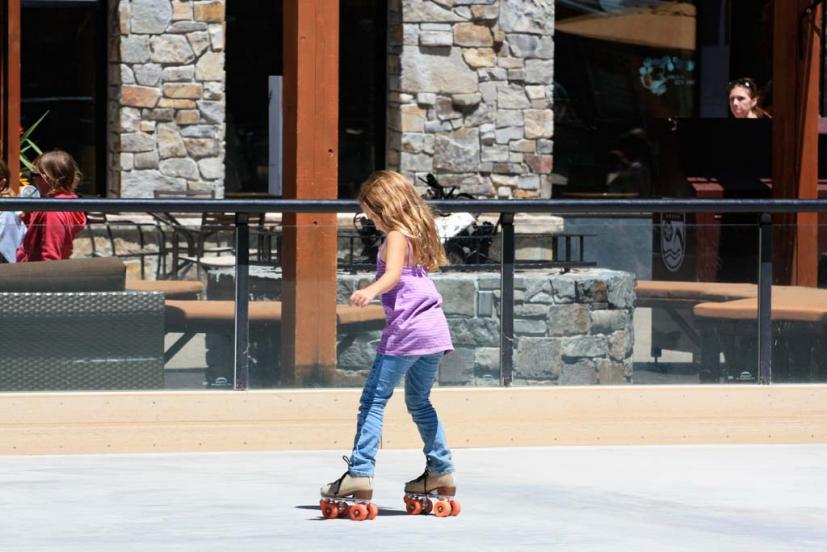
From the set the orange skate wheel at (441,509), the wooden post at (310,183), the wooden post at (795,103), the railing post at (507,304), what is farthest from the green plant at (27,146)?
the orange skate wheel at (441,509)

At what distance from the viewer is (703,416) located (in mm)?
10320

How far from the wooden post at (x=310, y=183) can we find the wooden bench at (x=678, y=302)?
179 centimetres

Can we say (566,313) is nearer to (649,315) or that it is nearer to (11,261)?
(649,315)

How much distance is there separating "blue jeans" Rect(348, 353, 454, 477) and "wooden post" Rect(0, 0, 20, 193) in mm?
5402

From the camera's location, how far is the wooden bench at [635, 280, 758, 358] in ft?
34.1

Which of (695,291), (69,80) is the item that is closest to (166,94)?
(69,80)

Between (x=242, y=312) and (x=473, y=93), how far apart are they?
8377 millimetres

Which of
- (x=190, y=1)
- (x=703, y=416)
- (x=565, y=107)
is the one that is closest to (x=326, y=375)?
(x=703, y=416)

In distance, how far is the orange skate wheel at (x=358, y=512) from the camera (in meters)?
7.89

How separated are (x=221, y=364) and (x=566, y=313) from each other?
1.97 metres

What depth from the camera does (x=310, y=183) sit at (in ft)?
34.4

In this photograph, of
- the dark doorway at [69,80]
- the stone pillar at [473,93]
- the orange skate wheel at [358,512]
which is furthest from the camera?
the stone pillar at [473,93]

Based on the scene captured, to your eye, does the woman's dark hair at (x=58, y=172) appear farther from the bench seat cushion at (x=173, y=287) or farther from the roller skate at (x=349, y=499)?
the roller skate at (x=349, y=499)

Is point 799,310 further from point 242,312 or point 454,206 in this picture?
point 242,312
